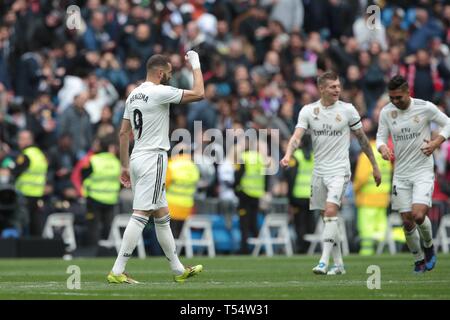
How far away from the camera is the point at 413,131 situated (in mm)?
17453

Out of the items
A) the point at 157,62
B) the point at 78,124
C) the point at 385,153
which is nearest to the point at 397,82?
the point at 385,153

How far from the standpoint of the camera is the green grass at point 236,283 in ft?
44.5

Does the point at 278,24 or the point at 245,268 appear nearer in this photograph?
the point at 245,268

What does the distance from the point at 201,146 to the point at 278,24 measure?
6.49 metres

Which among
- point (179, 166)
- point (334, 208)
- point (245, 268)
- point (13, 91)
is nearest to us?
point (334, 208)

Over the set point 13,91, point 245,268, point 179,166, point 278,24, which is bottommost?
point 245,268

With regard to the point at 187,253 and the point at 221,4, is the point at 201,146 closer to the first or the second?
the point at 187,253

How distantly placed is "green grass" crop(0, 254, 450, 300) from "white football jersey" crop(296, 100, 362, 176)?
148cm

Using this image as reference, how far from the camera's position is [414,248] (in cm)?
1758

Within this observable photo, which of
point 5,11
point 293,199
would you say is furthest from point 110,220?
point 5,11

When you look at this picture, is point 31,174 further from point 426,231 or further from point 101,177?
point 426,231

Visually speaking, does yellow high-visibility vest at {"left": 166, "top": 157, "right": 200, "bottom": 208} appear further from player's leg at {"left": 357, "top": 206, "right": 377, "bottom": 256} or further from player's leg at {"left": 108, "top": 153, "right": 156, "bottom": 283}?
player's leg at {"left": 108, "top": 153, "right": 156, "bottom": 283}

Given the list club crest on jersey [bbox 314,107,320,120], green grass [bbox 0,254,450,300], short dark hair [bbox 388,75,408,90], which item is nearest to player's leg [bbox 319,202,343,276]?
green grass [bbox 0,254,450,300]

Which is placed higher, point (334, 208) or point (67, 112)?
point (67, 112)
